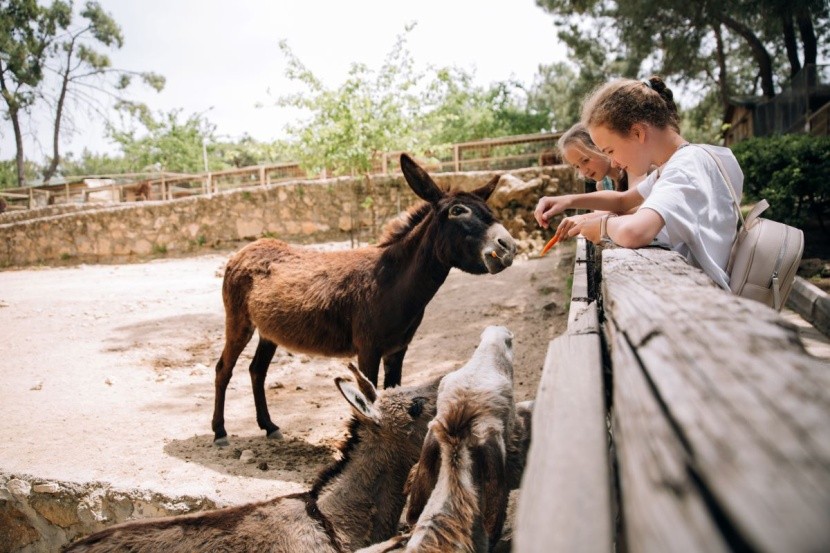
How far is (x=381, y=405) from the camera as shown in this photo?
9.12 feet

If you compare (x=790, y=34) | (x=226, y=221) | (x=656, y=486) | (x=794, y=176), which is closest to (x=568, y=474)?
(x=656, y=486)

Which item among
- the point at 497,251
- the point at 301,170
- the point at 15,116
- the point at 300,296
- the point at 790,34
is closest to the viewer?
the point at 497,251

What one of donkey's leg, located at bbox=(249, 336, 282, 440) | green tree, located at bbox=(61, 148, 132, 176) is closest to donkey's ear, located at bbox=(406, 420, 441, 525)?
donkey's leg, located at bbox=(249, 336, 282, 440)

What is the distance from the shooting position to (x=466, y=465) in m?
1.91

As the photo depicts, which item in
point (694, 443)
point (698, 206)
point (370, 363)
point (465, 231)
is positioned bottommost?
point (370, 363)

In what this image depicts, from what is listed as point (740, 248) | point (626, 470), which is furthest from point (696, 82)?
point (626, 470)

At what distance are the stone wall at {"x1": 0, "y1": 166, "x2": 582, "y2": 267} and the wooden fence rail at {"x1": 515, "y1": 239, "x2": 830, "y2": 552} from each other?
35.3ft

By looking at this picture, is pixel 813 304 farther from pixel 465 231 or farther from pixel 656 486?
pixel 656 486

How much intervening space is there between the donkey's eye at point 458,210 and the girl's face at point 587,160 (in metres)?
0.83

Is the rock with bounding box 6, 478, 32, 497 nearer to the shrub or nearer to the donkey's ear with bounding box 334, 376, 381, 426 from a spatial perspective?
the donkey's ear with bounding box 334, 376, 381, 426

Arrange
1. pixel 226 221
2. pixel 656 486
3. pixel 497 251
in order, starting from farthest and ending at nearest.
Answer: pixel 226 221 < pixel 497 251 < pixel 656 486

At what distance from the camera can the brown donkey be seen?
13.4 feet

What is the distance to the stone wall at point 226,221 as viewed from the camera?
42.1ft

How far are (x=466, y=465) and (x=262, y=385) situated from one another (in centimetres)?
348
